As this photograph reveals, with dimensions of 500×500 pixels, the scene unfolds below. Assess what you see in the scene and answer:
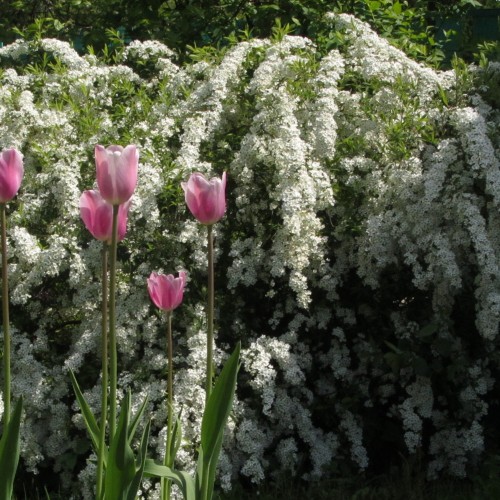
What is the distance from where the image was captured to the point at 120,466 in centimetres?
227

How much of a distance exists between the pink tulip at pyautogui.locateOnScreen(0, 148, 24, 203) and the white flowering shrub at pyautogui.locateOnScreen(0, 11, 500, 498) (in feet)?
5.22

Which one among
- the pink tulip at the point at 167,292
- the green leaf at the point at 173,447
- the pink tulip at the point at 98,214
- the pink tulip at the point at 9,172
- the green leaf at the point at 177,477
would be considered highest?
the pink tulip at the point at 9,172

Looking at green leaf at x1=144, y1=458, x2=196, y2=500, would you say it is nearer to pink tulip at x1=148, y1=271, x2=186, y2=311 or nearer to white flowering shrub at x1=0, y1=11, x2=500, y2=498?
pink tulip at x1=148, y1=271, x2=186, y2=311

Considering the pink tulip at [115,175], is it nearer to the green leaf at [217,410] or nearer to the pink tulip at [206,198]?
the pink tulip at [206,198]

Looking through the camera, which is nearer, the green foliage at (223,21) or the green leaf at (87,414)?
the green leaf at (87,414)

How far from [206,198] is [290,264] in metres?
1.63

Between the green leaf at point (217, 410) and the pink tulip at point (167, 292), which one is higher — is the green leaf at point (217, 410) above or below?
below

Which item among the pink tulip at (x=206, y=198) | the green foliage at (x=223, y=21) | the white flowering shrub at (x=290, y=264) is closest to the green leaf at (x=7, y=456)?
the pink tulip at (x=206, y=198)

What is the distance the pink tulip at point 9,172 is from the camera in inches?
89.8

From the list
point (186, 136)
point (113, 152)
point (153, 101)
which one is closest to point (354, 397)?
point (186, 136)

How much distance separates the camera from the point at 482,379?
4129mm

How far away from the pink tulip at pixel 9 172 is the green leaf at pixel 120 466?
58cm

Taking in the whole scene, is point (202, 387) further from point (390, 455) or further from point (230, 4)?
point (230, 4)

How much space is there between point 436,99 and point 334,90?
1.69ft
